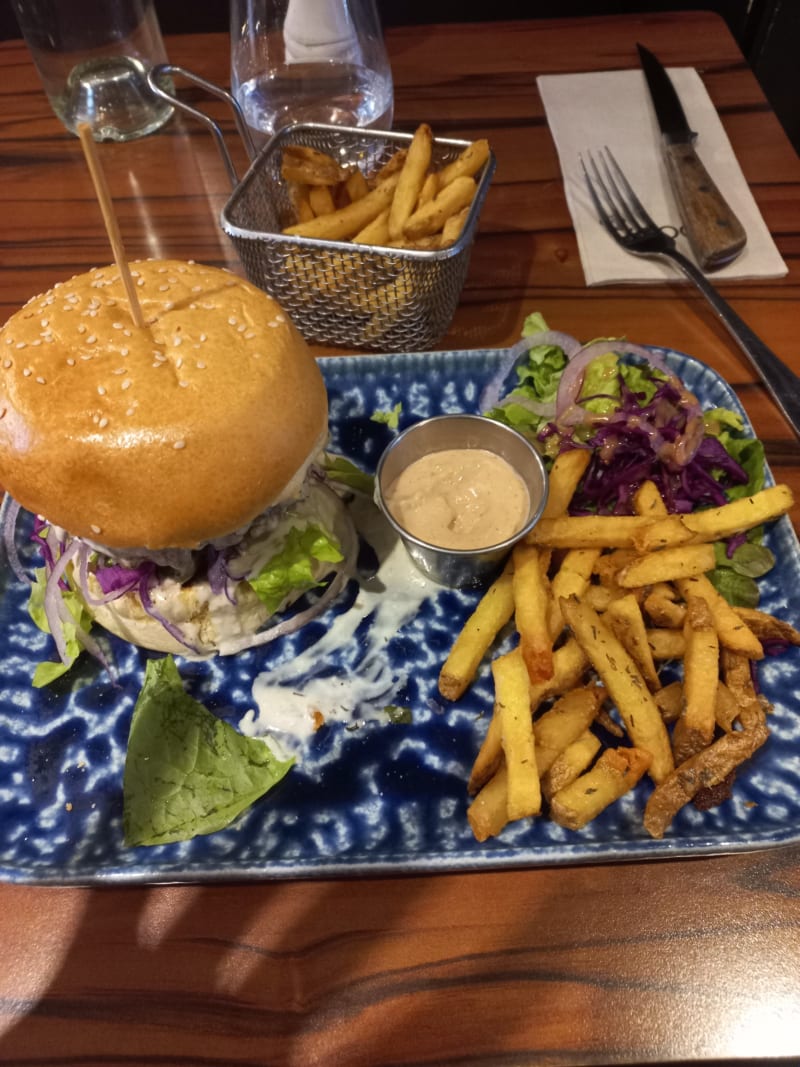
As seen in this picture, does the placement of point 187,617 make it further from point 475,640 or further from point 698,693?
point 698,693

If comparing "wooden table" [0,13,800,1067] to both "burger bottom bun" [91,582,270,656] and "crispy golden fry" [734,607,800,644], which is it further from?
"burger bottom bun" [91,582,270,656]

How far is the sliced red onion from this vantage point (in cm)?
235

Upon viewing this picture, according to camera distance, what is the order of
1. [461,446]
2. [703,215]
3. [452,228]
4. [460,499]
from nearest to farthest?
[460,499] < [461,446] < [452,228] < [703,215]

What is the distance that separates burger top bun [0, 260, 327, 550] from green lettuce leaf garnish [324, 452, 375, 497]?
53cm

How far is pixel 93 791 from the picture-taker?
78.4 inches

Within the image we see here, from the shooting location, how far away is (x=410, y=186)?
2.75 meters

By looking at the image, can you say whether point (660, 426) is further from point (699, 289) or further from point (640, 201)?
point (640, 201)

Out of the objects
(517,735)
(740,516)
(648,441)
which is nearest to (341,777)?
(517,735)

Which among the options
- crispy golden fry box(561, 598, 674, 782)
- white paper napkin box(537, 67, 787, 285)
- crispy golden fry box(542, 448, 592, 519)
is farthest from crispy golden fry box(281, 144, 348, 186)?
crispy golden fry box(561, 598, 674, 782)

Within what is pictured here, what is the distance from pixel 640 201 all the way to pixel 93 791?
11.1 feet

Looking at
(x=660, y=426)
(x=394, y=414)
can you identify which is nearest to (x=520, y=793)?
(x=660, y=426)

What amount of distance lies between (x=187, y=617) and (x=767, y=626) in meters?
1.64

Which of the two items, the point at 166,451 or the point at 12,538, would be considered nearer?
the point at 166,451

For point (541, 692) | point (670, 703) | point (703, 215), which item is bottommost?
point (670, 703)
